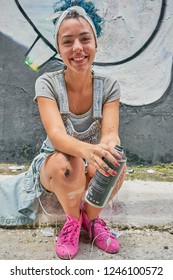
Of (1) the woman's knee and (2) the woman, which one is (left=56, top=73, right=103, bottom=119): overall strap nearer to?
(2) the woman

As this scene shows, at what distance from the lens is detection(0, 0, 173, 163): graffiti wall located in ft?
12.1

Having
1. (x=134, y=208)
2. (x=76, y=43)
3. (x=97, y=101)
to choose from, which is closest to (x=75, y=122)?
(x=97, y=101)

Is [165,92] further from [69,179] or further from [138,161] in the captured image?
[69,179]

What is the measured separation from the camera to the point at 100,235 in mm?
2514

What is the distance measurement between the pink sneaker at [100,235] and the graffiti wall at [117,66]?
140 centimetres

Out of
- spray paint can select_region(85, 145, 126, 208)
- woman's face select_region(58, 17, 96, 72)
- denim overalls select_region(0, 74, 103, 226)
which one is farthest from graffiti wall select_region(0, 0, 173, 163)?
spray paint can select_region(85, 145, 126, 208)

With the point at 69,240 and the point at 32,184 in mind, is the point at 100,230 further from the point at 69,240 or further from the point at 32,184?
the point at 32,184

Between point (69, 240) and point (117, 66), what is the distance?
186 centimetres

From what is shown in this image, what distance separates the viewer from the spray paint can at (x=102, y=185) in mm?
2062

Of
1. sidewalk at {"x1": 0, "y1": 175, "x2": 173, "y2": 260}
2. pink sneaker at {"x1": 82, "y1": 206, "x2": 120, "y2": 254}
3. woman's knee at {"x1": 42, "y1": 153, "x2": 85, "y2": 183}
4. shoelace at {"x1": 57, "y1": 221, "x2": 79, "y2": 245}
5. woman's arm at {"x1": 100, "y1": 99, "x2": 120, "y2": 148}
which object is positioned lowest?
sidewalk at {"x1": 0, "y1": 175, "x2": 173, "y2": 260}

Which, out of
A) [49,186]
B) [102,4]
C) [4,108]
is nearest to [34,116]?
[4,108]

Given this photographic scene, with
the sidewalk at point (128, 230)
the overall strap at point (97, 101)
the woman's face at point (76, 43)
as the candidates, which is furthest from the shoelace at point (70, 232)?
the woman's face at point (76, 43)

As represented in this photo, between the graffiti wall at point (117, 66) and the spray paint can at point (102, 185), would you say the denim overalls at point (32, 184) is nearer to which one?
the spray paint can at point (102, 185)

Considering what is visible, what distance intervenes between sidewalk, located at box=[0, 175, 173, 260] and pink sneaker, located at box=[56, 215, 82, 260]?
6 cm
